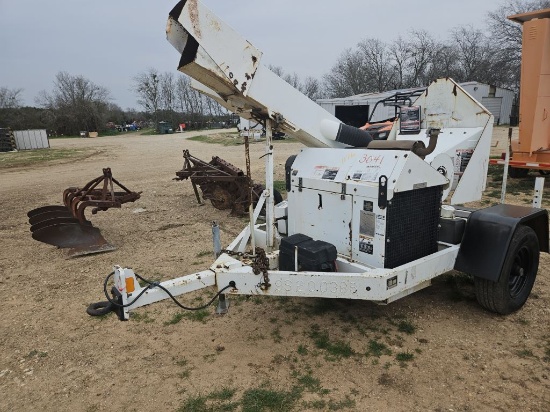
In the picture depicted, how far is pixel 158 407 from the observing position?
103 inches

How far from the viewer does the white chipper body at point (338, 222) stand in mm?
2797

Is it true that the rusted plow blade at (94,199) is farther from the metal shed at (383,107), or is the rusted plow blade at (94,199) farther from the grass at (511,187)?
the metal shed at (383,107)

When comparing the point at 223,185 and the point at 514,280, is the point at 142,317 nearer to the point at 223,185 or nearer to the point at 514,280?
the point at 514,280

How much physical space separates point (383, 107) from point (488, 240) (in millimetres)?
24354

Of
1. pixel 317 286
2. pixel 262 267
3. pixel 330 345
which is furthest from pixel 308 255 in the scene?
pixel 330 345

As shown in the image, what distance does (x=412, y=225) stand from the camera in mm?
3229

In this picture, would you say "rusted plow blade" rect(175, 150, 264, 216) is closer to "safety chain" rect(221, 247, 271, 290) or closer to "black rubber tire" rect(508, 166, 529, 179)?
"safety chain" rect(221, 247, 271, 290)

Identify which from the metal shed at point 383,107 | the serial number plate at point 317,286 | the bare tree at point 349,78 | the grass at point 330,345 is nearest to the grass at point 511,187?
the grass at point 330,345

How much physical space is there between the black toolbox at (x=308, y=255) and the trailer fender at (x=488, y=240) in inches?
47.6

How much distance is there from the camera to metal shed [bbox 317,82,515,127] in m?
26.2

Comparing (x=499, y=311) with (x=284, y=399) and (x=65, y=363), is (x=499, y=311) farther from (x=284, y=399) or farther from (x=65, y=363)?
(x=65, y=363)

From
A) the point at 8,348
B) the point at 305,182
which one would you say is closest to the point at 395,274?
the point at 305,182

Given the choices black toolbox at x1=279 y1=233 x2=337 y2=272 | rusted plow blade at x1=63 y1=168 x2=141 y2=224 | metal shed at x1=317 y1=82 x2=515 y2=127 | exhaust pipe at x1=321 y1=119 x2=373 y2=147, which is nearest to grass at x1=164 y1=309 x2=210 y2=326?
black toolbox at x1=279 y1=233 x2=337 y2=272

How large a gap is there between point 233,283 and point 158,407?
94 cm
